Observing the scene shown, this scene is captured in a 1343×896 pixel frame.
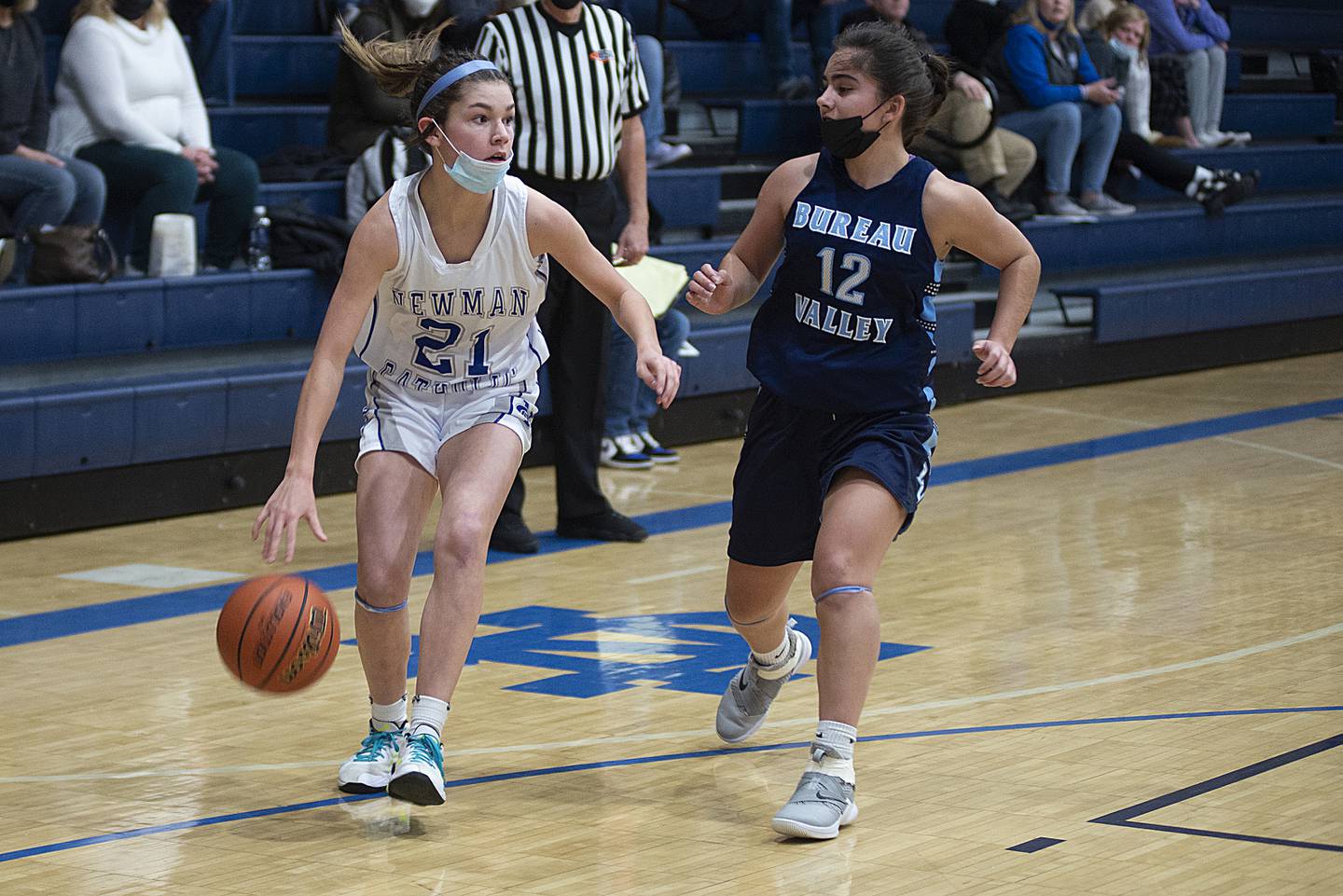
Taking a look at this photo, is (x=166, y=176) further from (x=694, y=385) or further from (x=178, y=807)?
(x=178, y=807)

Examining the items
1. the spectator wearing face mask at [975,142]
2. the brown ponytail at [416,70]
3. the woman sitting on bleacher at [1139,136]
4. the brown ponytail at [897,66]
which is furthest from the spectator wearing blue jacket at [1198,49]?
the brown ponytail at [416,70]

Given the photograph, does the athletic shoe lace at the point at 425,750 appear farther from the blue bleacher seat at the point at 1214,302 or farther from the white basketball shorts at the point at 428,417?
the blue bleacher seat at the point at 1214,302

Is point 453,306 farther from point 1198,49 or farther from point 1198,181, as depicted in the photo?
point 1198,49

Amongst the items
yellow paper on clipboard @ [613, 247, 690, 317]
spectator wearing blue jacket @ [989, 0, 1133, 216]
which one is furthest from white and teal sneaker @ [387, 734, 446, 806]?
spectator wearing blue jacket @ [989, 0, 1133, 216]

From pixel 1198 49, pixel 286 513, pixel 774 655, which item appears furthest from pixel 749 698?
pixel 1198 49

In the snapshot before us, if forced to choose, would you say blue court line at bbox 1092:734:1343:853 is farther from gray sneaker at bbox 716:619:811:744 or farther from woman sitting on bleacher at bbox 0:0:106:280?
woman sitting on bleacher at bbox 0:0:106:280

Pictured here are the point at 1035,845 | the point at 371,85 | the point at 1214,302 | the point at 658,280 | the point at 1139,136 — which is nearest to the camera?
the point at 1035,845

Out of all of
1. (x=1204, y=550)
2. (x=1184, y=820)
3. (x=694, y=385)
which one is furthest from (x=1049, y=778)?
(x=694, y=385)

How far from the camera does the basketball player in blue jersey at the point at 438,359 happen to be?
397cm

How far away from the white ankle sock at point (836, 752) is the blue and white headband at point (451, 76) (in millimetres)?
1491

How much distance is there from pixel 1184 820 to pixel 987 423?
591 centimetres

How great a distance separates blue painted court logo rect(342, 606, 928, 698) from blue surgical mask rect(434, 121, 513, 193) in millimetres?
1446

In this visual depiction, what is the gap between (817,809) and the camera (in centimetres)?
377

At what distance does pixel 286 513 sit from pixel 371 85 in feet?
16.9
